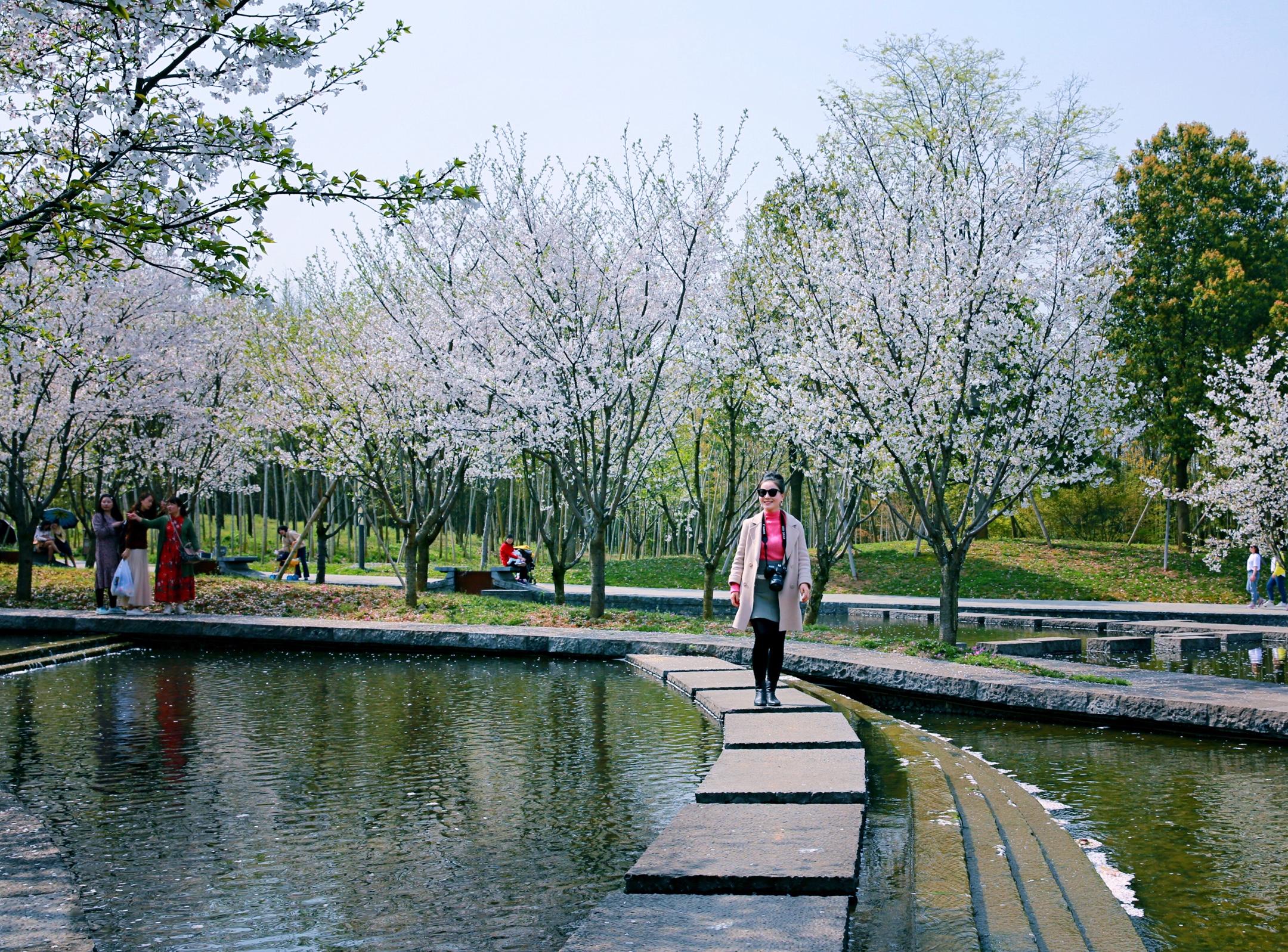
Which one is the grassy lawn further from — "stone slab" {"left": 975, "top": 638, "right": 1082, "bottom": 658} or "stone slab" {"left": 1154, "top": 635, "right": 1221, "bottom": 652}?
"stone slab" {"left": 975, "top": 638, "right": 1082, "bottom": 658}

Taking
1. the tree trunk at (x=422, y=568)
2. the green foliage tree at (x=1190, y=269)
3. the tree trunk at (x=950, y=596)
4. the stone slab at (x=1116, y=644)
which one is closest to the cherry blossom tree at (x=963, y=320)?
the tree trunk at (x=950, y=596)

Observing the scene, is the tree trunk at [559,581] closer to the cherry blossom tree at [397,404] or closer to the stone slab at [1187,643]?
the cherry blossom tree at [397,404]

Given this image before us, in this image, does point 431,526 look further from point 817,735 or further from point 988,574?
point 988,574

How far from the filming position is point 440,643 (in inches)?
503

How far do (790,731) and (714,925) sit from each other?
3.44m

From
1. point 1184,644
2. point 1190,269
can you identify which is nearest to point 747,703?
point 1184,644

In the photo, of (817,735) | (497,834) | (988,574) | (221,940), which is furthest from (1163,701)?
(988,574)

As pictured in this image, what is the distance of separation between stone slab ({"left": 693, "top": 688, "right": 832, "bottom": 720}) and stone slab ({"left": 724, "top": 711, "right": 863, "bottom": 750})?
16cm

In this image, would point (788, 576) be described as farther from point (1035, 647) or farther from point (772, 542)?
point (1035, 647)

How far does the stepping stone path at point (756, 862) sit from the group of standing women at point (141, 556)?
11.6 metres

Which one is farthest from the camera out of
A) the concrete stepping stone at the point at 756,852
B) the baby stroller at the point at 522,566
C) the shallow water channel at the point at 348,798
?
the baby stroller at the point at 522,566

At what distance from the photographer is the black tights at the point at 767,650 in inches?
304

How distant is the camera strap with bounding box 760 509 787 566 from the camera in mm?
7730

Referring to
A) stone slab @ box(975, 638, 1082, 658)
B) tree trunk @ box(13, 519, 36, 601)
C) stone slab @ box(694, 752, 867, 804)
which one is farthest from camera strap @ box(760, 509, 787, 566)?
tree trunk @ box(13, 519, 36, 601)
